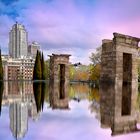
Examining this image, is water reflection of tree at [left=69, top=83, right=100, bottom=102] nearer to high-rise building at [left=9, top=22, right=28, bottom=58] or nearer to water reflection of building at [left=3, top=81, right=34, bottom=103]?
water reflection of building at [left=3, top=81, right=34, bottom=103]

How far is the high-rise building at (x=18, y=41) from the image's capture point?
298 feet

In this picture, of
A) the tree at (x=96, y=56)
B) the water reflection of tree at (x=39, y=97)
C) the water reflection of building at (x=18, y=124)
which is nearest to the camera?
the water reflection of building at (x=18, y=124)

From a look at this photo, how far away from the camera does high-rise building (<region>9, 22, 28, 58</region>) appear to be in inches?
3575

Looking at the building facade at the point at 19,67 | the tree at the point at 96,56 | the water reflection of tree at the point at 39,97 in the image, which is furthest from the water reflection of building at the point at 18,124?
the building facade at the point at 19,67

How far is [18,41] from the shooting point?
9412 centimetres

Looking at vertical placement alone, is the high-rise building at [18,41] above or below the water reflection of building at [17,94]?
above

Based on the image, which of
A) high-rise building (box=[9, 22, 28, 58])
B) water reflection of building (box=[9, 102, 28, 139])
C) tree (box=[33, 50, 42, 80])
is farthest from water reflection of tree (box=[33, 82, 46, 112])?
high-rise building (box=[9, 22, 28, 58])

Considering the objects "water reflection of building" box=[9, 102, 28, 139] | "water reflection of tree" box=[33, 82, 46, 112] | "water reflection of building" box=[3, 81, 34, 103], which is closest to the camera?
"water reflection of building" box=[9, 102, 28, 139]

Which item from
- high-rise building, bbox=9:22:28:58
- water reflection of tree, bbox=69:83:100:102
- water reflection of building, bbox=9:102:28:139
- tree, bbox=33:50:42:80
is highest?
high-rise building, bbox=9:22:28:58

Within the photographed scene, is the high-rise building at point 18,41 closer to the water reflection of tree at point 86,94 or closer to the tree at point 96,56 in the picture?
the tree at point 96,56

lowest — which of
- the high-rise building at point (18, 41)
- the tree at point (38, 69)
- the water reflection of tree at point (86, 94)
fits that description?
the water reflection of tree at point (86, 94)

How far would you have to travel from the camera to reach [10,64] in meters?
75.0

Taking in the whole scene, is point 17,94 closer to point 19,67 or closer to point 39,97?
point 39,97

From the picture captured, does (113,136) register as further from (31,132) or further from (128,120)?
(128,120)
